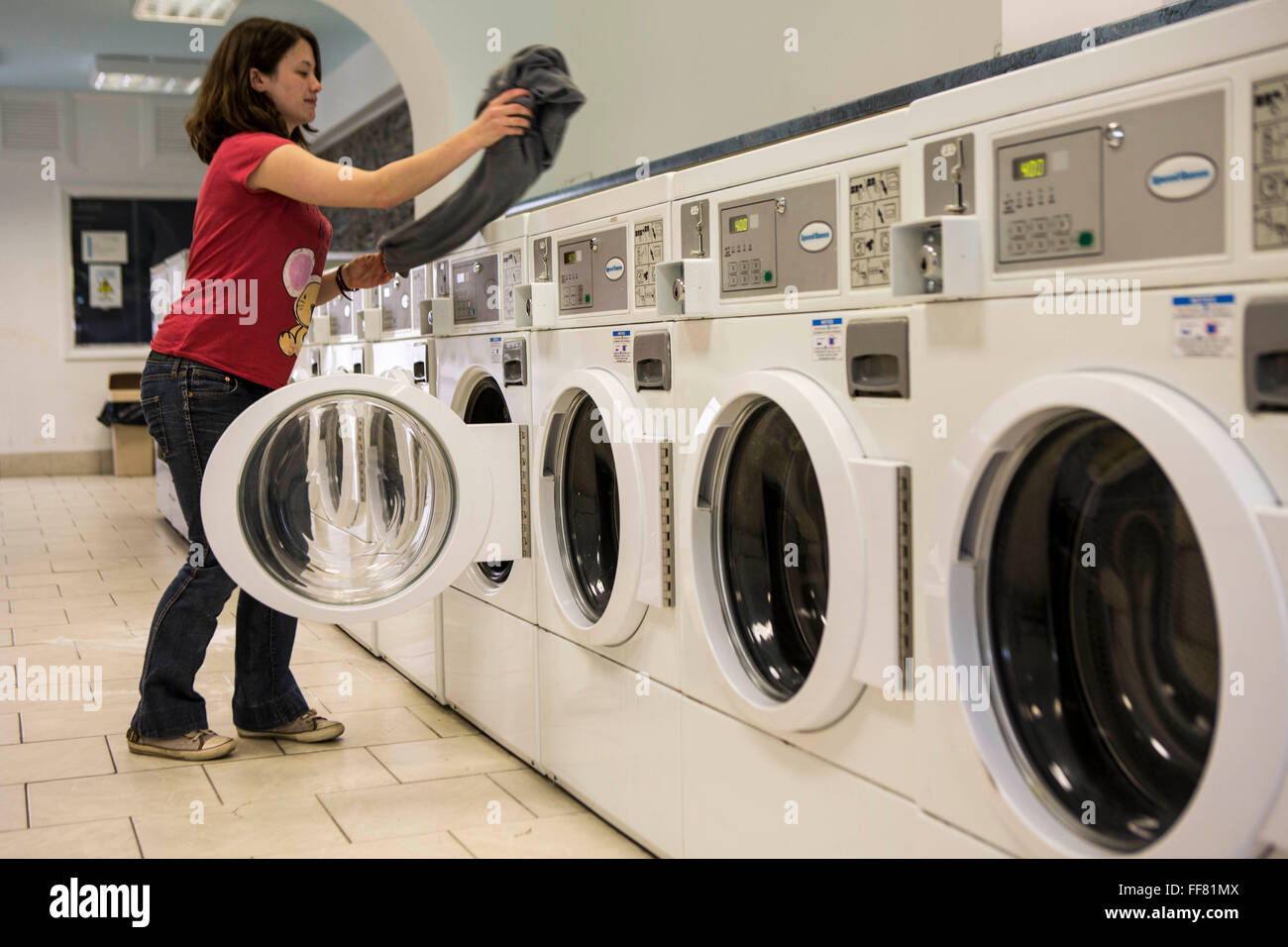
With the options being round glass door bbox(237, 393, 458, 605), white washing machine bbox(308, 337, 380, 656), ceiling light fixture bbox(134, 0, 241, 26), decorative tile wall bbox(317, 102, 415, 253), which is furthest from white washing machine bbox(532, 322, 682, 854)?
ceiling light fixture bbox(134, 0, 241, 26)

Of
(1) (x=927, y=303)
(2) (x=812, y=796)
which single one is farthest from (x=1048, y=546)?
(2) (x=812, y=796)

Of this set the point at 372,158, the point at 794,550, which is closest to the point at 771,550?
the point at 794,550

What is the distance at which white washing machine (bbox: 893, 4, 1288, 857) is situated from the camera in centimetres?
102

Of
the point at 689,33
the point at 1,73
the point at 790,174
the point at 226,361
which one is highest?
the point at 1,73

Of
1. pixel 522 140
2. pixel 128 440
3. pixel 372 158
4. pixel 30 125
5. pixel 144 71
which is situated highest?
pixel 144 71

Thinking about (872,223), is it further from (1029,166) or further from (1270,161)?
(1270,161)

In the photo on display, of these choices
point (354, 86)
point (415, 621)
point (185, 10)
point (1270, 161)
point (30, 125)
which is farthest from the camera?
point (30, 125)

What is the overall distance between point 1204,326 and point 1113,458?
18 cm

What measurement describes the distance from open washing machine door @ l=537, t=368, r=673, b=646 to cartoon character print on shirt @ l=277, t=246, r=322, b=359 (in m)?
0.65

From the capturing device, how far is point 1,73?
8.41 meters

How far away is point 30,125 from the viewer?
8.98 m

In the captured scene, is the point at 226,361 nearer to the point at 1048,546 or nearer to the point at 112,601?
the point at 1048,546

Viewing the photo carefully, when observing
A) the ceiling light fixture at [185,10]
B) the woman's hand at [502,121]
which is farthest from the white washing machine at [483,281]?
the ceiling light fixture at [185,10]
